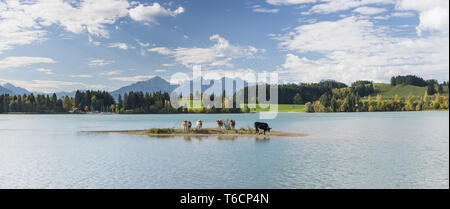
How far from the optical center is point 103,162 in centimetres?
2794

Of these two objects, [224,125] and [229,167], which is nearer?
[229,167]

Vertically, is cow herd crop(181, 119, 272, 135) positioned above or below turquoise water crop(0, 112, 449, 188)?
above

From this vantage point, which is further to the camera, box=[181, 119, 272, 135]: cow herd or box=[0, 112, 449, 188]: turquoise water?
box=[181, 119, 272, 135]: cow herd

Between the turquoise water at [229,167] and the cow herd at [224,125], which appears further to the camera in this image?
the cow herd at [224,125]

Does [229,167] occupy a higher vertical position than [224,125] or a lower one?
lower

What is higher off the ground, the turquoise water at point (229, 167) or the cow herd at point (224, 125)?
the cow herd at point (224, 125)
